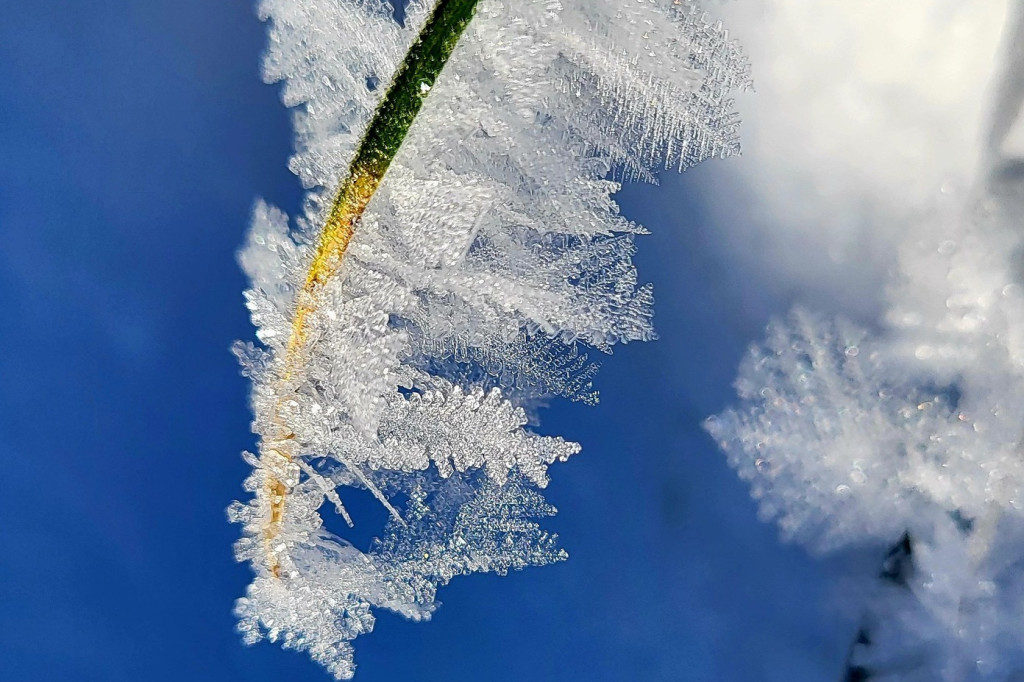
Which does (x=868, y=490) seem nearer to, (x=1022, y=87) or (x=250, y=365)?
(x=1022, y=87)

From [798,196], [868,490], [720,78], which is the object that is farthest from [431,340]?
[868,490]

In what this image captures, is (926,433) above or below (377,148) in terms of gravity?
below

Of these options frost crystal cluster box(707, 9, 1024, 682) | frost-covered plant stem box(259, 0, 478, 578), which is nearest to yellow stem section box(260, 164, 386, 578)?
frost-covered plant stem box(259, 0, 478, 578)

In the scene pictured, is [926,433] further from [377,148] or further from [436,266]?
[377,148]

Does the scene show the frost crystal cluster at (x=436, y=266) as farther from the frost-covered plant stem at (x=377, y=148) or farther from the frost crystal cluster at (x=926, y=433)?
the frost crystal cluster at (x=926, y=433)

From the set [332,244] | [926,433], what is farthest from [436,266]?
[926,433]
